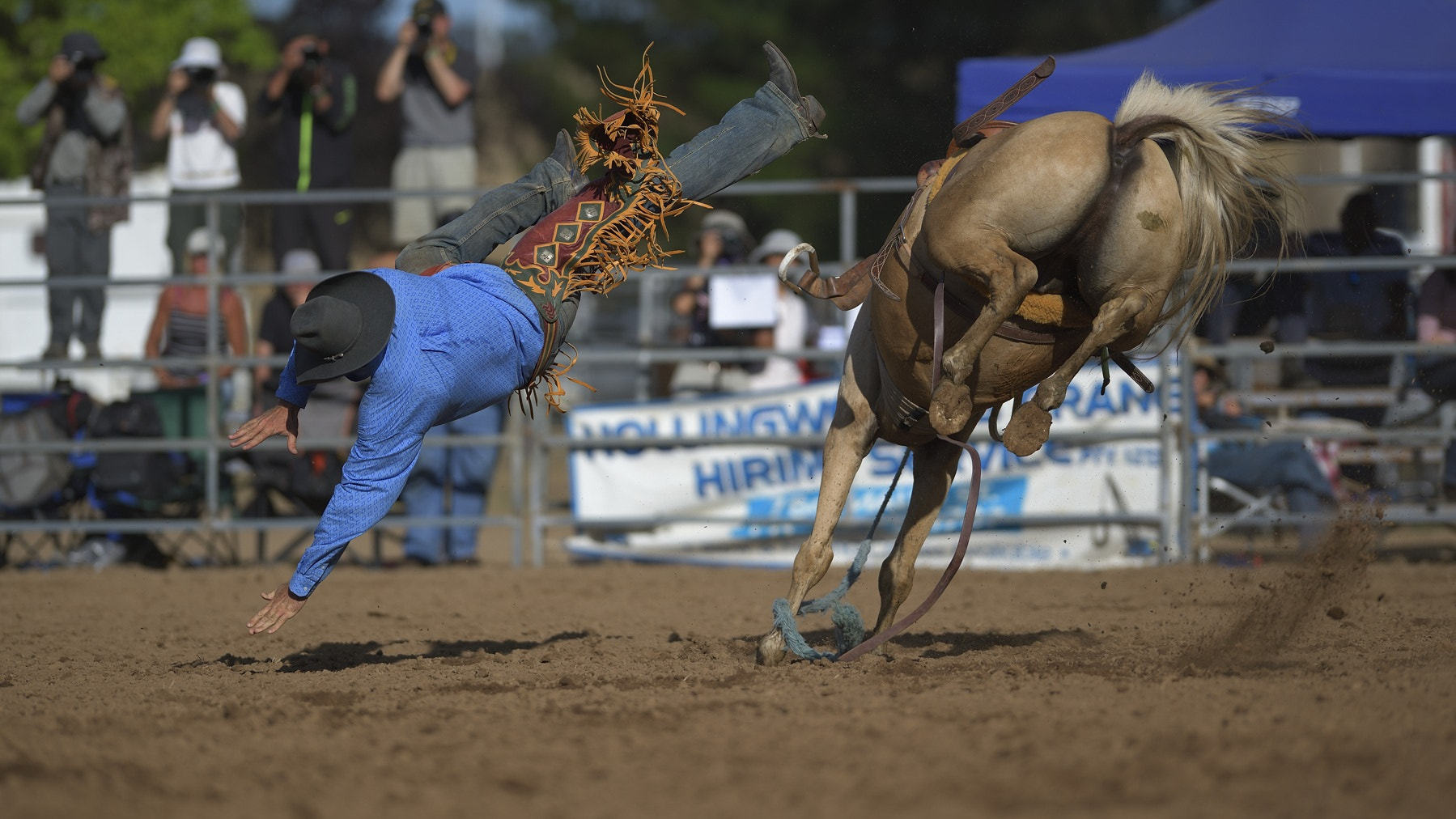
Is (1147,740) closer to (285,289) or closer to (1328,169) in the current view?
(285,289)

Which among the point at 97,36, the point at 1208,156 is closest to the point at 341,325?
the point at 1208,156

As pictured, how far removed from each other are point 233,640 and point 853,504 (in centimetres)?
378

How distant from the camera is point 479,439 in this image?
8.02 m

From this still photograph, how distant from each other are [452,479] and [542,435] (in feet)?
2.20

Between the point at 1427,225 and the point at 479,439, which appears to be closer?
the point at 479,439

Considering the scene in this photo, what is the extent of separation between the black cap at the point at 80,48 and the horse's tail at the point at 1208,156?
715 centimetres

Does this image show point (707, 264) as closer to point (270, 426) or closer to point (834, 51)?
point (270, 426)

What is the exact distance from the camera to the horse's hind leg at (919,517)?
198 inches

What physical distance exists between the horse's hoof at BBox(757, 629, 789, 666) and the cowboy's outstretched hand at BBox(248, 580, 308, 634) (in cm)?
148

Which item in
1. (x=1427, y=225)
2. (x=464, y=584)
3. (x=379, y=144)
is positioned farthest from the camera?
(x=379, y=144)

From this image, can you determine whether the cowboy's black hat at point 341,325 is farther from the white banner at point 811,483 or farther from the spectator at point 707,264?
the spectator at point 707,264

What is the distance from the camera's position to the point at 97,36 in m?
15.0

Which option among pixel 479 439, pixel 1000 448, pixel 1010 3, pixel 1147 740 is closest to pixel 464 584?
pixel 479 439

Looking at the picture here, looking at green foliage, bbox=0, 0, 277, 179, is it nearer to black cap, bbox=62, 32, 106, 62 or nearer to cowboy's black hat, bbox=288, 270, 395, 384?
black cap, bbox=62, 32, 106, 62
